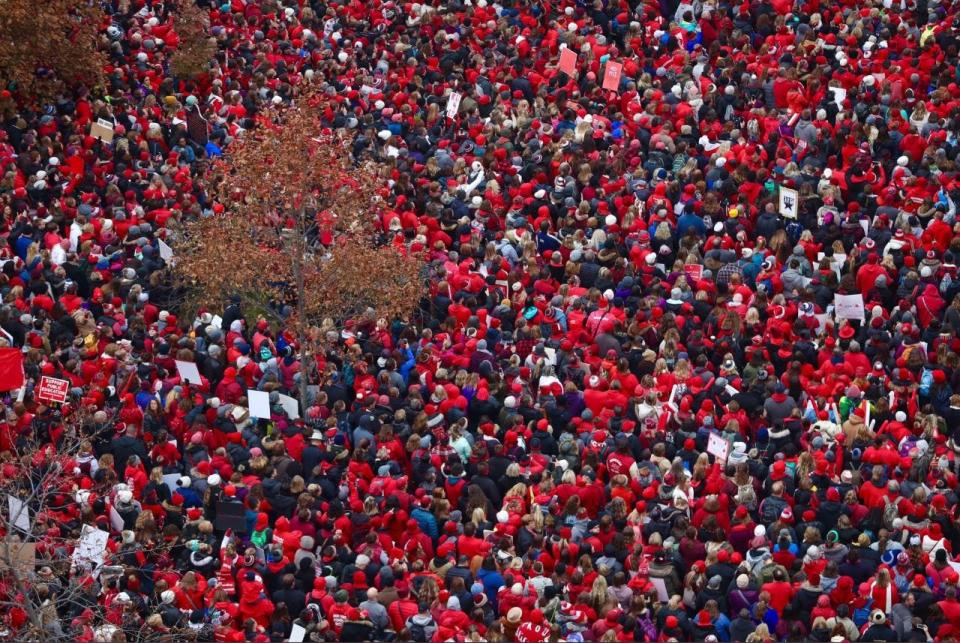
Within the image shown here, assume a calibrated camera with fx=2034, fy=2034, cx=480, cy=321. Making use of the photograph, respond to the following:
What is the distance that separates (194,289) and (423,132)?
6.42m

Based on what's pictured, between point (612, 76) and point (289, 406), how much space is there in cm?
1076

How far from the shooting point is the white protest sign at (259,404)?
91.5ft

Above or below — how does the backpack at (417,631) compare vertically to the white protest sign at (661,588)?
below

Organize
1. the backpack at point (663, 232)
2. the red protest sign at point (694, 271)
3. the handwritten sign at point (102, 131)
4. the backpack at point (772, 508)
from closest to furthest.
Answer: the backpack at point (772, 508) < the red protest sign at point (694, 271) < the backpack at point (663, 232) < the handwritten sign at point (102, 131)

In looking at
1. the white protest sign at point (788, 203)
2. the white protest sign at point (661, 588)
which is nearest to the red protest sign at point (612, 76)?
the white protest sign at point (788, 203)

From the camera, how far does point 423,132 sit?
3569cm

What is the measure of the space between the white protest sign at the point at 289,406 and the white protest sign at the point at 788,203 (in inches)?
337

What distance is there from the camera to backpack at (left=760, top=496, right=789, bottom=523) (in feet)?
83.4

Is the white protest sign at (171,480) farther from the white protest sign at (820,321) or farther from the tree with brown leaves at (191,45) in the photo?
the tree with brown leaves at (191,45)

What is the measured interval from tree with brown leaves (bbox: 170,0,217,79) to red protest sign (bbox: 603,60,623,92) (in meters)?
7.24

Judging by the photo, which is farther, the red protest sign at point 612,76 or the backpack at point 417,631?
the red protest sign at point 612,76

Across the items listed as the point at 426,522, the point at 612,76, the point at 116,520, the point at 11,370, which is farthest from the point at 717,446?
the point at 612,76

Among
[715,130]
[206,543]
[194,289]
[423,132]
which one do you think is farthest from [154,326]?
[715,130]

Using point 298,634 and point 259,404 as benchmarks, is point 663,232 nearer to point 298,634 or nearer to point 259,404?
point 259,404
